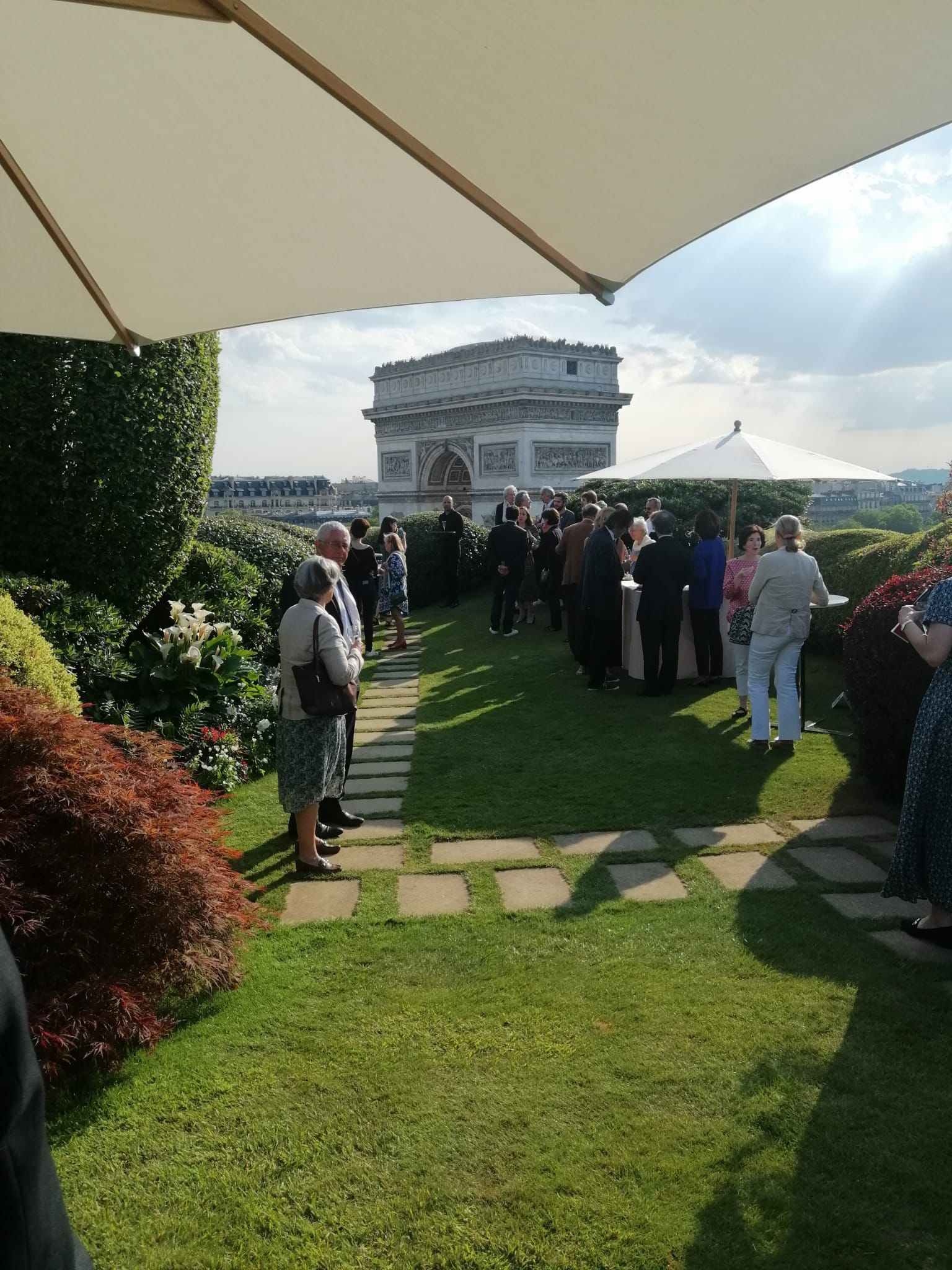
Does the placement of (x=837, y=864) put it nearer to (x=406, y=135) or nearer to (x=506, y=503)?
(x=406, y=135)

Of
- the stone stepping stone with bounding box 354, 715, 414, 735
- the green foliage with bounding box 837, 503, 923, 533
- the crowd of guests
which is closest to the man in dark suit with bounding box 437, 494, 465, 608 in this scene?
the crowd of guests

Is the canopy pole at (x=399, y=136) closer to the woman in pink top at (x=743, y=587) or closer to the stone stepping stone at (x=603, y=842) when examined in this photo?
the stone stepping stone at (x=603, y=842)

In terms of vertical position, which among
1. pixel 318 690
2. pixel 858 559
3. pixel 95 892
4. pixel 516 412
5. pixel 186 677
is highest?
pixel 516 412

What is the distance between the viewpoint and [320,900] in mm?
4746

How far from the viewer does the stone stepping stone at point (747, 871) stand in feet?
15.7

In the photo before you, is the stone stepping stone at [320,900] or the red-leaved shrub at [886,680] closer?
the stone stepping stone at [320,900]

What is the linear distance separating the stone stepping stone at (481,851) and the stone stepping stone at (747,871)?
3.46ft

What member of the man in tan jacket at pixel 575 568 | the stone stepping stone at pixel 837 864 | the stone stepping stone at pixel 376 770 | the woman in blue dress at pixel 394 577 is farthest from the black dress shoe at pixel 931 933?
the woman in blue dress at pixel 394 577

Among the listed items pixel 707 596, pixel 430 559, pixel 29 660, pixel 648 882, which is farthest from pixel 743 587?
pixel 430 559

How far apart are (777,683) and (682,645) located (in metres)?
2.75

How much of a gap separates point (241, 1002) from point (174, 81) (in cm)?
337

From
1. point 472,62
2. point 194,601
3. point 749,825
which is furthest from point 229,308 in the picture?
point 194,601

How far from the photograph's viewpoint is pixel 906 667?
5672 mm

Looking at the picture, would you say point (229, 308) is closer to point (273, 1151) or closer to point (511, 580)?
point (273, 1151)
